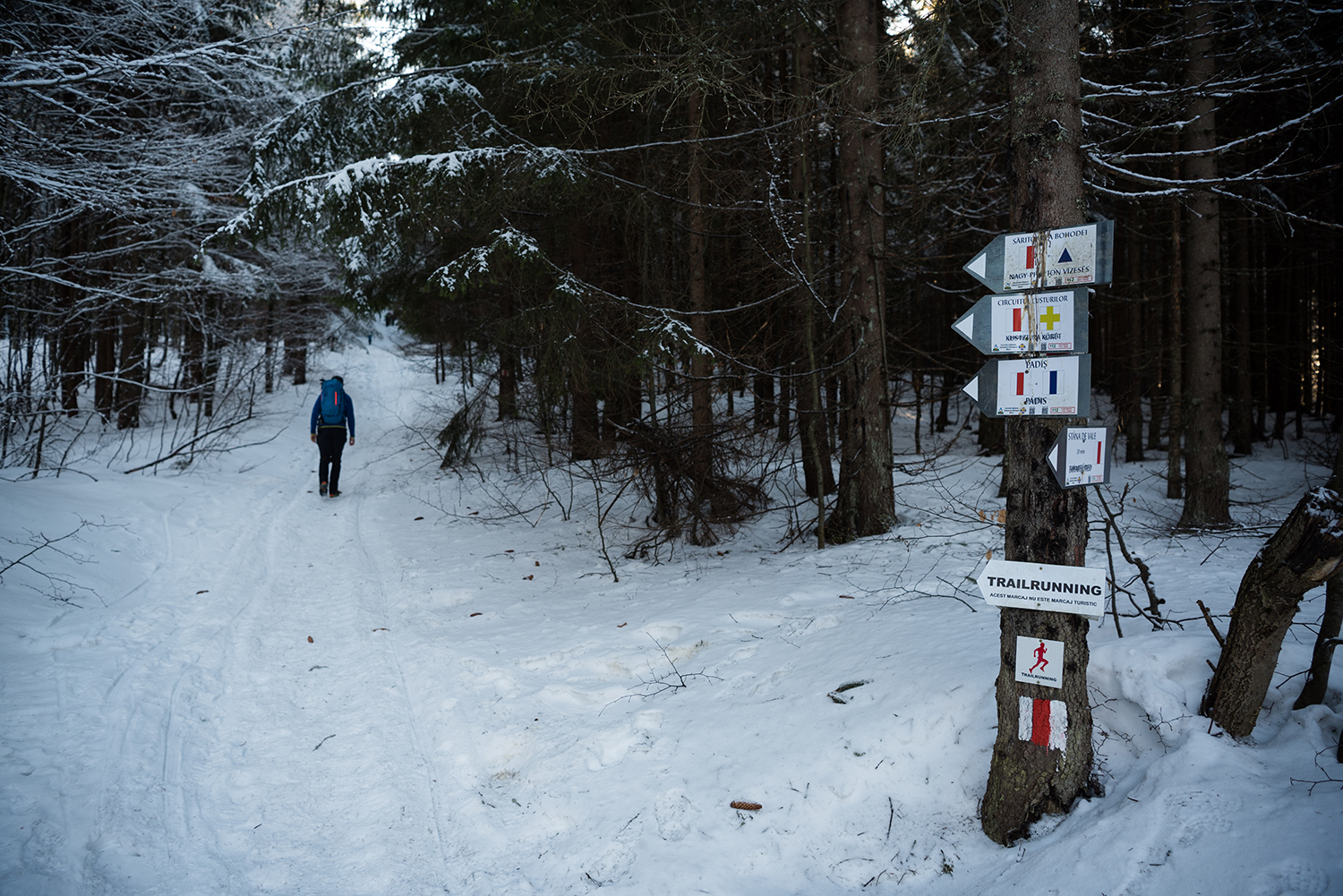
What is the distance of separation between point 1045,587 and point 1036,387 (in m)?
0.91

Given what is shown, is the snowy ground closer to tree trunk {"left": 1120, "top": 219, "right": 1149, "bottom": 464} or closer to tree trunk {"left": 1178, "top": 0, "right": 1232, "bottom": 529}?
tree trunk {"left": 1178, "top": 0, "right": 1232, "bottom": 529}

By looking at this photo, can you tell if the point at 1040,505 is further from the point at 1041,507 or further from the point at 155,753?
the point at 155,753

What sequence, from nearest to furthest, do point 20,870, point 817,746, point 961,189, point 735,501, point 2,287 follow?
1. point 20,870
2. point 817,746
3. point 735,501
4. point 961,189
5. point 2,287

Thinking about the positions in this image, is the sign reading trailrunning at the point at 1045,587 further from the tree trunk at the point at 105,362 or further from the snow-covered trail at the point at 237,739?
the tree trunk at the point at 105,362

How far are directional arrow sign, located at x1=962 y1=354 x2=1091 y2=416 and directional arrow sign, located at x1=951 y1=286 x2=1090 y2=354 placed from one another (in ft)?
0.20

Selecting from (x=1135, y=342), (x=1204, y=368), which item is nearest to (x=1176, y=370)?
(x=1135, y=342)

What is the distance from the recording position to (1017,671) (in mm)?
3367

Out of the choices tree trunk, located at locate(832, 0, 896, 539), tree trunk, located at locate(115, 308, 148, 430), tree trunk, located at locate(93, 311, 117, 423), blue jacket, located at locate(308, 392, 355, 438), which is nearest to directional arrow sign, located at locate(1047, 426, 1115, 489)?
tree trunk, located at locate(832, 0, 896, 539)

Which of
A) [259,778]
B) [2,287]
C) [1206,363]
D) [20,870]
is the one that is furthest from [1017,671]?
[2,287]

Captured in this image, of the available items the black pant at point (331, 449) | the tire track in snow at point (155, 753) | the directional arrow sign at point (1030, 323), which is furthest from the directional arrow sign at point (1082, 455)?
the black pant at point (331, 449)

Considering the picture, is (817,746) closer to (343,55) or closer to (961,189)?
(961,189)

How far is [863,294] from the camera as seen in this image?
7.95 m

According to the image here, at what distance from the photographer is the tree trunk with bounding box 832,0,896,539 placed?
7812 millimetres

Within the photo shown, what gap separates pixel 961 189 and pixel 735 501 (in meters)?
5.36
